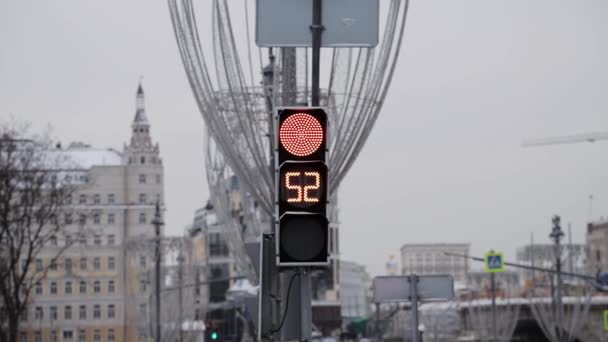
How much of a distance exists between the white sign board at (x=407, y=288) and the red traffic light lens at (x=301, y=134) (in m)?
7.16

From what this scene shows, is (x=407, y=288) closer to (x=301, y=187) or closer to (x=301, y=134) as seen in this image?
(x=301, y=134)

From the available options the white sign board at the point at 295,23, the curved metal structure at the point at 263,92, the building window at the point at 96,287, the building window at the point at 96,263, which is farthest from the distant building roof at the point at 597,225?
the white sign board at the point at 295,23

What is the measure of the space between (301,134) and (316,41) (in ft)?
5.67

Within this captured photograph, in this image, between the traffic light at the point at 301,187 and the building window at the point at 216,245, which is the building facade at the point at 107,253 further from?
the traffic light at the point at 301,187

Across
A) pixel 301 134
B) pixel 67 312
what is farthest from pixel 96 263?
pixel 301 134

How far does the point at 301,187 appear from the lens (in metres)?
12.9

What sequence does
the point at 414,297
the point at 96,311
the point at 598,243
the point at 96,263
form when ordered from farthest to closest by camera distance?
1. the point at 96,263
2. the point at 96,311
3. the point at 598,243
4. the point at 414,297

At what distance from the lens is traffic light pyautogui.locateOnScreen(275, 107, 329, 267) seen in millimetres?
12883

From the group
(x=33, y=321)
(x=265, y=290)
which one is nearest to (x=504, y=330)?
(x=33, y=321)

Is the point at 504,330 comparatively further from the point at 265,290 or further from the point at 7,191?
the point at 265,290

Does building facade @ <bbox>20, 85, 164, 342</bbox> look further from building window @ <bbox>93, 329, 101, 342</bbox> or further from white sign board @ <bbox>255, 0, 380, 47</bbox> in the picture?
white sign board @ <bbox>255, 0, 380, 47</bbox>

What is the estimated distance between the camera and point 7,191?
61.7 m

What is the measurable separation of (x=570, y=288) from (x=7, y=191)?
6511 cm

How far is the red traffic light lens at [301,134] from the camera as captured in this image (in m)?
13.0
